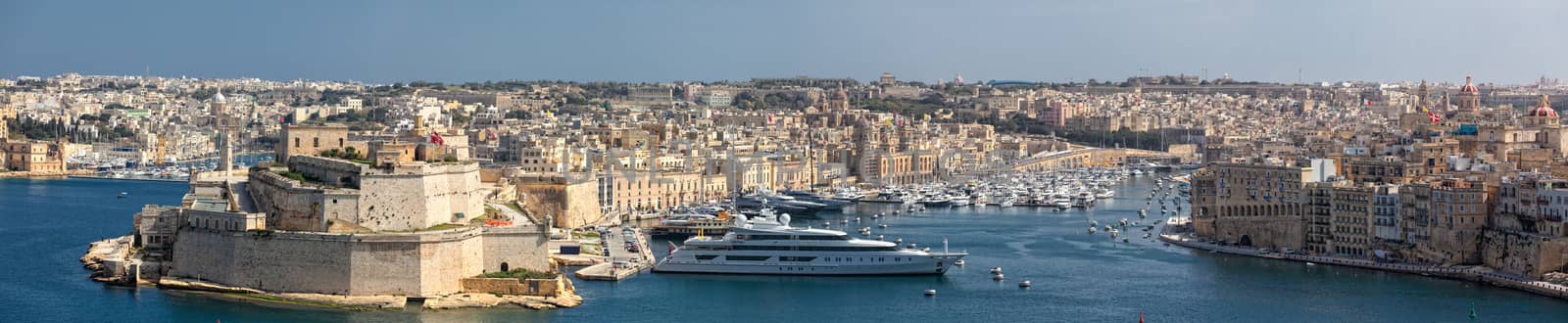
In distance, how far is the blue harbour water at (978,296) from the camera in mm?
20859

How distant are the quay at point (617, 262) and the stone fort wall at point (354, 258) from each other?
6.06ft

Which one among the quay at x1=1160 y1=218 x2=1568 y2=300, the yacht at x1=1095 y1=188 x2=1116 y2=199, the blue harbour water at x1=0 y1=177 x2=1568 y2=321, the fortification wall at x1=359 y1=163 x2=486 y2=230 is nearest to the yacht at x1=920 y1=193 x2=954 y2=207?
the yacht at x1=1095 y1=188 x2=1116 y2=199

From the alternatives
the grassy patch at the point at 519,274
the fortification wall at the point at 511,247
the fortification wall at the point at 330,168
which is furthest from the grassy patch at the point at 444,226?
the fortification wall at the point at 330,168

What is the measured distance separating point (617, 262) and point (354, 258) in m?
5.33

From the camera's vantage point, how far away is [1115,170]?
2172 inches

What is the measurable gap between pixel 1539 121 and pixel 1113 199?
989 cm

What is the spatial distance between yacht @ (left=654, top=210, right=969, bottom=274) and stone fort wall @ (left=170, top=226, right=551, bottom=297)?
11.2 feet

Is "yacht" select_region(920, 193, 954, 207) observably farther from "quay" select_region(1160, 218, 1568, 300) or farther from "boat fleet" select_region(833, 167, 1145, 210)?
"quay" select_region(1160, 218, 1568, 300)

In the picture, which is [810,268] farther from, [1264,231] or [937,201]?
[937,201]

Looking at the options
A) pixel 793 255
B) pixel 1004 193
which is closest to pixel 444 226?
pixel 793 255

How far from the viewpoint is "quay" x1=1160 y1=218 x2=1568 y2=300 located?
23.2 m

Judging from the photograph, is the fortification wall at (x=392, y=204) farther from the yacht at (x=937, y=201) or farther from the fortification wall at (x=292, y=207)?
the yacht at (x=937, y=201)

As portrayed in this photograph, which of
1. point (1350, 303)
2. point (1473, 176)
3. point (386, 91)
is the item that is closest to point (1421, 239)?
point (1473, 176)

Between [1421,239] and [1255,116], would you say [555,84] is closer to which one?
[1255,116]
